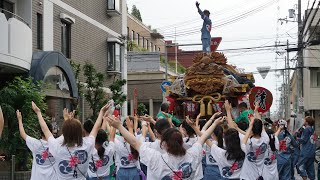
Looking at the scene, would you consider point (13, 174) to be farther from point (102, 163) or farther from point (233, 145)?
point (233, 145)

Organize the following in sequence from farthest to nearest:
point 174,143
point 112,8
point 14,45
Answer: point 112,8 < point 14,45 < point 174,143

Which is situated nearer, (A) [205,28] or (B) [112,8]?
(A) [205,28]

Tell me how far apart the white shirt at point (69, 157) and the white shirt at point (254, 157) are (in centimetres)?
260

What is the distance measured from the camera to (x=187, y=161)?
6250mm

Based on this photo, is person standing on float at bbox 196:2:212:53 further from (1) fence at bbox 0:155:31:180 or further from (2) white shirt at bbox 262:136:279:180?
(2) white shirt at bbox 262:136:279:180

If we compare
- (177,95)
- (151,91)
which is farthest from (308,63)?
(177,95)

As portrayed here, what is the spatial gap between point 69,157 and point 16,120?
6.93 meters

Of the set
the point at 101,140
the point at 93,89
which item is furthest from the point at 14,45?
the point at 101,140

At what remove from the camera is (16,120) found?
13.5 metres

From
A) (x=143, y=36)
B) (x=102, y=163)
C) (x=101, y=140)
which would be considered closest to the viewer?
(x=101, y=140)

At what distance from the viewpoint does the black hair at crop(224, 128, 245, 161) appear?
7582 mm

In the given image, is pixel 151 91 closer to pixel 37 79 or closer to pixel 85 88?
pixel 85 88

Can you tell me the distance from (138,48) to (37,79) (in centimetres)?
2521

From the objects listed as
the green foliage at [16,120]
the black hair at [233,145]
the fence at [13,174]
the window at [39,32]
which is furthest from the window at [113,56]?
the black hair at [233,145]
